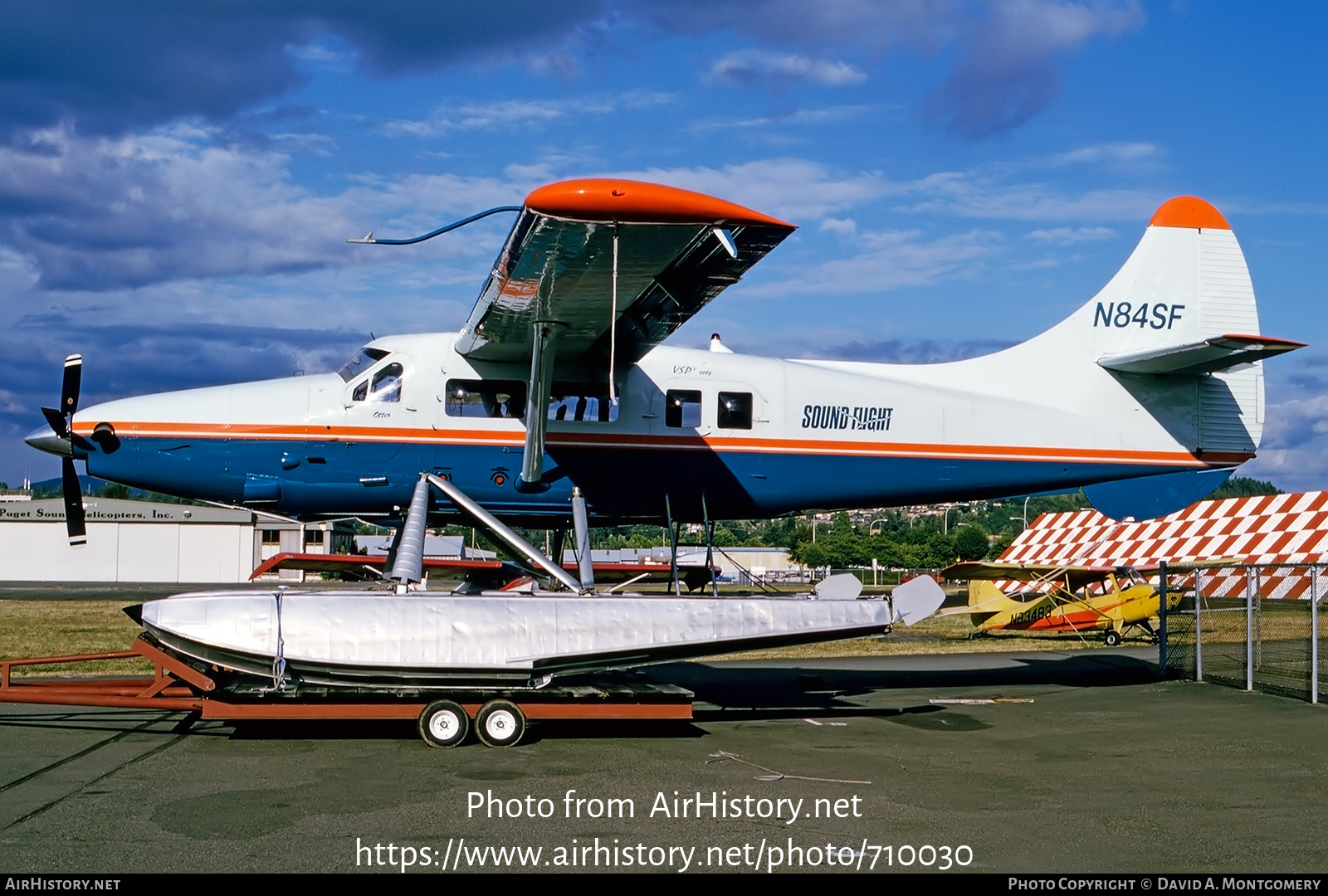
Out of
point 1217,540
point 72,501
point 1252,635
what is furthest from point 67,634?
point 1217,540

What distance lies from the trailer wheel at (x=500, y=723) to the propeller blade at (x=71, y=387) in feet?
17.7

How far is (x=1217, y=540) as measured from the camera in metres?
24.2

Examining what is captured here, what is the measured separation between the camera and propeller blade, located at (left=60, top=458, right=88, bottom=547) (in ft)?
36.7

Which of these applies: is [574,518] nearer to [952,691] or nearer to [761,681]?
[761,681]

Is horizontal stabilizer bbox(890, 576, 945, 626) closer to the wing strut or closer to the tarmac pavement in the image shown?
the tarmac pavement

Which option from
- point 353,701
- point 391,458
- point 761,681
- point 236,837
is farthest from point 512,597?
point 761,681

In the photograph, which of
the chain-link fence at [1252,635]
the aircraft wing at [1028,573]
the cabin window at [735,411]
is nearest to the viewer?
the cabin window at [735,411]

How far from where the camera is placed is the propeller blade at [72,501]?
11.2m

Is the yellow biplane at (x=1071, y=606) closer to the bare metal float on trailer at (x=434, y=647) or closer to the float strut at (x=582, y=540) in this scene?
the float strut at (x=582, y=540)

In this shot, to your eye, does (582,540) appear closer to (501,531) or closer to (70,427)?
(501,531)

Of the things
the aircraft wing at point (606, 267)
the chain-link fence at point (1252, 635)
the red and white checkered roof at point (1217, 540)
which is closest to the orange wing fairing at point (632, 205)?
the aircraft wing at point (606, 267)

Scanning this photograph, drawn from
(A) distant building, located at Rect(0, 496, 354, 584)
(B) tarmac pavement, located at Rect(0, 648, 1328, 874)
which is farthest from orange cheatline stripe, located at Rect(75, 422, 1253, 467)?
(A) distant building, located at Rect(0, 496, 354, 584)

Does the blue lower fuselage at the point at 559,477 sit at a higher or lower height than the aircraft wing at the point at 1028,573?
higher

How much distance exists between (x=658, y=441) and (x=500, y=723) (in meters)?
3.82
